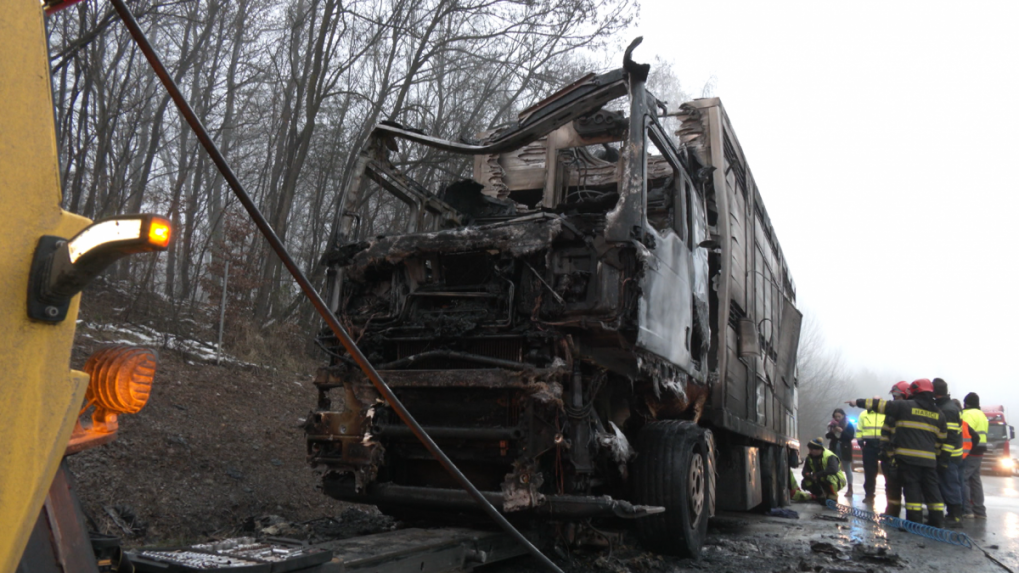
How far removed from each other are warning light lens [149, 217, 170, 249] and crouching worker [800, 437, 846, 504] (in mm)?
11049

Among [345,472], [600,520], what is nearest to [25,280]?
[345,472]

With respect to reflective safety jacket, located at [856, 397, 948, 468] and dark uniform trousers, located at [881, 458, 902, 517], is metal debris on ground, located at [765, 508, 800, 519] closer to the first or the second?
reflective safety jacket, located at [856, 397, 948, 468]

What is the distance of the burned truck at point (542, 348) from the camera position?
4.02 meters

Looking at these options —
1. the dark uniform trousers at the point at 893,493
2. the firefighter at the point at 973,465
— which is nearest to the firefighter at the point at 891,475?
the dark uniform trousers at the point at 893,493

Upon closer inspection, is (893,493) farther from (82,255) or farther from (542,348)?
(82,255)

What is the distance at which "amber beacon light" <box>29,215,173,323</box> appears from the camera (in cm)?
116

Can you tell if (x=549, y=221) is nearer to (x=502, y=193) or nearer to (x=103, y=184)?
(x=502, y=193)

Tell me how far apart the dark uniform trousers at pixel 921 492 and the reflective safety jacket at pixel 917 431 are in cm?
12

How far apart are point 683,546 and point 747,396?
10.3 ft

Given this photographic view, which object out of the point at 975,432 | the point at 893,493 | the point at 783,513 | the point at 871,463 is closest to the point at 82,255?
the point at 783,513

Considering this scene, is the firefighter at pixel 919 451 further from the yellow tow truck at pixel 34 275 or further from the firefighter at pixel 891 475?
the yellow tow truck at pixel 34 275

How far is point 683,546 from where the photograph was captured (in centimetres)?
470

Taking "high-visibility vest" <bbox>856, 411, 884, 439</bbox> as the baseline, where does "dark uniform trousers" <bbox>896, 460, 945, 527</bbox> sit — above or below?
below

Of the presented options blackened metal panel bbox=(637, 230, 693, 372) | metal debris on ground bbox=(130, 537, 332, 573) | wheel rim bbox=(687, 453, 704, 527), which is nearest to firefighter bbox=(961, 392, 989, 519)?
wheel rim bbox=(687, 453, 704, 527)
